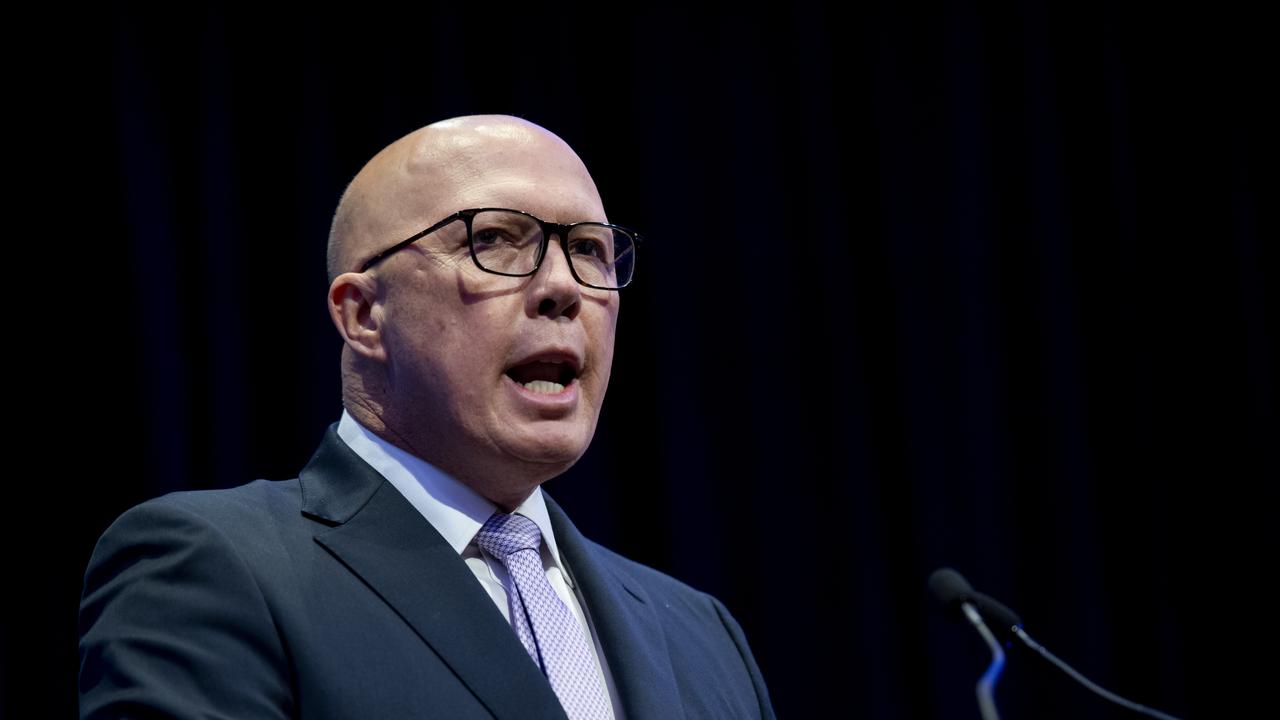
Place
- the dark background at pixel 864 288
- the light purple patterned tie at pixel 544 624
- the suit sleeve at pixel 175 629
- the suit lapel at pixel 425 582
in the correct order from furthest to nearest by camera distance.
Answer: the dark background at pixel 864 288 → the light purple patterned tie at pixel 544 624 → the suit lapel at pixel 425 582 → the suit sleeve at pixel 175 629

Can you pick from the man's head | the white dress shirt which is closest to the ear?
the man's head

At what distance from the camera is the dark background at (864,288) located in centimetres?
277

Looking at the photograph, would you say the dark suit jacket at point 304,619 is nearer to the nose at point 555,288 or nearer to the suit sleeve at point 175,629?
the suit sleeve at point 175,629

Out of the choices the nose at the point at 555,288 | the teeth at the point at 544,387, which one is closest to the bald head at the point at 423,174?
the nose at the point at 555,288

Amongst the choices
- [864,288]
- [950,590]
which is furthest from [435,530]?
[864,288]

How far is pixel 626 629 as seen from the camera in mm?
1602

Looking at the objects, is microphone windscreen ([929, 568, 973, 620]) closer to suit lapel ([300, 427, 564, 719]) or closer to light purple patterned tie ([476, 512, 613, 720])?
light purple patterned tie ([476, 512, 613, 720])

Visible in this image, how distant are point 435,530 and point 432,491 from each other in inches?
3.4

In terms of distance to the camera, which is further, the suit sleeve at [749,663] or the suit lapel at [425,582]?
the suit sleeve at [749,663]

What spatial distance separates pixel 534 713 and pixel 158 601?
0.40 metres

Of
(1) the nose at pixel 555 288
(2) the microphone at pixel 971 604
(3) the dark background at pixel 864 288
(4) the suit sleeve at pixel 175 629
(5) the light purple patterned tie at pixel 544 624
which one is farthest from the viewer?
(3) the dark background at pixel 864 288

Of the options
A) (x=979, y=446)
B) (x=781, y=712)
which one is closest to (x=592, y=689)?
(x=781, y=712)

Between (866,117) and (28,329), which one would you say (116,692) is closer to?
(28,329)

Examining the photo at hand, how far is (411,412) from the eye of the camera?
158 centimetres
